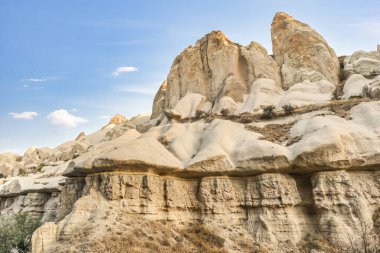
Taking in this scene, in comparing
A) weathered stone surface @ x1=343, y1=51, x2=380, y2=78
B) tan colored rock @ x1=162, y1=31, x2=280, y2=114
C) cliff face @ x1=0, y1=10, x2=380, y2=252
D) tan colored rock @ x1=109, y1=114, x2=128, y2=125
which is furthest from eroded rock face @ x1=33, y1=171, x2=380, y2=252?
tan colored rock @ x1=109, y1=114, x2=128, y2=125

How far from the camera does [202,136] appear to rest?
24.0 meters

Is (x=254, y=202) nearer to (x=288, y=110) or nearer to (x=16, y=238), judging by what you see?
(x=288, y=110)

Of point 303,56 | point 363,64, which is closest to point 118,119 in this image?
point 303,56

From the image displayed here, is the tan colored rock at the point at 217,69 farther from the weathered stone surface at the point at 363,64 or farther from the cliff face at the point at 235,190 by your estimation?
the cliff face at the point at 235,190

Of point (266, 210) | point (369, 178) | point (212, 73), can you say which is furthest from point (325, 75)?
point (266, 210)

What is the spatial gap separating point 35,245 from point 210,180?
979cm

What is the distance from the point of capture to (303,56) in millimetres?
38031

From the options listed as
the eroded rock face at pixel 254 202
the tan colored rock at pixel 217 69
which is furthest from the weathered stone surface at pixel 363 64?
the eroded rock face at pixel 254 202

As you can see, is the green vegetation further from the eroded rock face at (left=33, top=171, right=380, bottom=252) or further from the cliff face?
the eroded rock face at (left=33, top=171, right=380, bottom=252)

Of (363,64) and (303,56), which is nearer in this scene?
(363,64)

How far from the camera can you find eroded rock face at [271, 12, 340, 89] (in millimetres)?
36188

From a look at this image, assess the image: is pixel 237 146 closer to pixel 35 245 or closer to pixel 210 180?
pixel 210 180

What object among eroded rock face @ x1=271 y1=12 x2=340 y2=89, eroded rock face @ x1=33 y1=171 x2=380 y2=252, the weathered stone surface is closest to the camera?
eroded rock face @ x1=33 y1=171 x2=380 y2=252

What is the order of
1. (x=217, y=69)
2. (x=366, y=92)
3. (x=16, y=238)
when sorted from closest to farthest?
1. (x=16, y=238)
2. (x=366, y=92)
3. (x=217, y=69)
